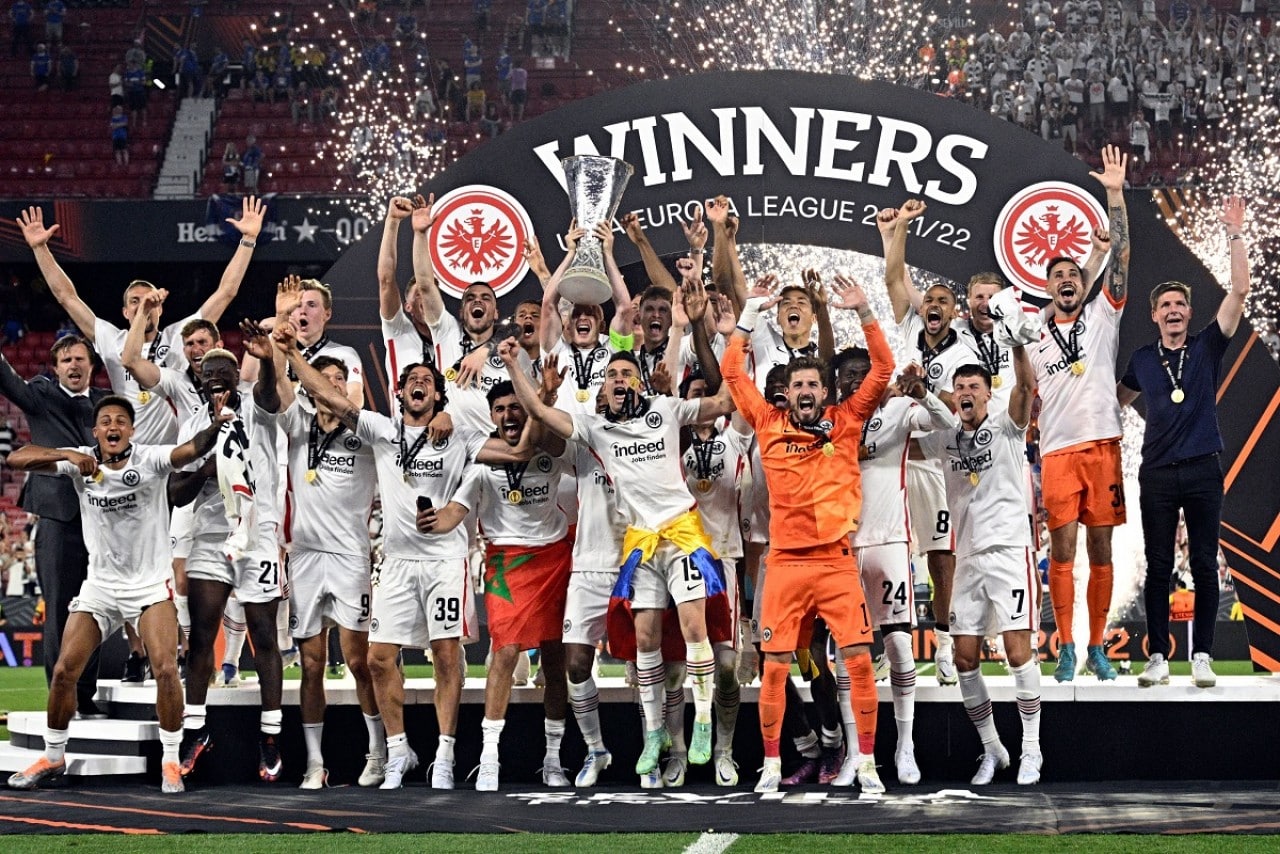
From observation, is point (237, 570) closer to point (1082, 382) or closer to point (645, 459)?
point (645, 459)

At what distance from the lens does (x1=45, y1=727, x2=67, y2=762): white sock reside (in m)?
7.88

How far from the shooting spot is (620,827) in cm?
637

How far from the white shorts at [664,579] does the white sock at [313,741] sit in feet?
6.04

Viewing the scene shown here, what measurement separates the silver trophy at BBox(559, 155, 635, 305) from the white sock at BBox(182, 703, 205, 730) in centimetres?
291

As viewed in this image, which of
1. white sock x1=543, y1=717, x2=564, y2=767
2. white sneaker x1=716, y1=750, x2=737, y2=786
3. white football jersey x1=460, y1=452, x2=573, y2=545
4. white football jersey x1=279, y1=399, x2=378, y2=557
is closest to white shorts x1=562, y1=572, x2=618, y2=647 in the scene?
white football jersey x1=460, y1=452, x2=573, y2=545

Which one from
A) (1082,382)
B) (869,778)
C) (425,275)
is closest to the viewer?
(869,778)

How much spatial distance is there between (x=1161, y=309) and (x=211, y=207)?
54.2ft

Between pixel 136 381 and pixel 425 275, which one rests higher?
pixel 425 275

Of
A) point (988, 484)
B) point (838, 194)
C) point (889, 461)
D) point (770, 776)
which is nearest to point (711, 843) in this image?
point (770, 776)

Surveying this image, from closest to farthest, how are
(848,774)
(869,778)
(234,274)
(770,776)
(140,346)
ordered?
1. (869,778)
2. (770,776)
3. (848,774)
4. (140,346)
5. (234,274)

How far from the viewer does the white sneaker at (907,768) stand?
7570 millimetres

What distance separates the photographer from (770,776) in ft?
24.0

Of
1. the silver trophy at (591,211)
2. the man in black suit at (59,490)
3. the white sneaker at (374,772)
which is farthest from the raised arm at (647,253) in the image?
the man in black suit at (59,490)

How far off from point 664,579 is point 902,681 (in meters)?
1.28
